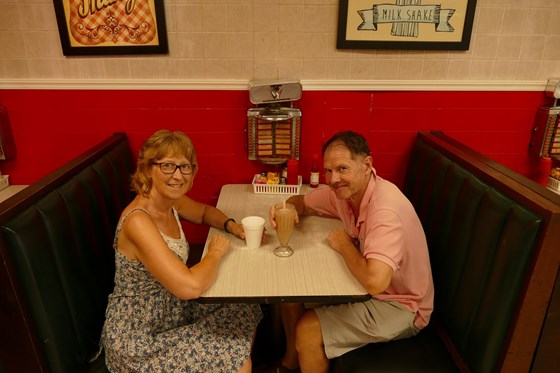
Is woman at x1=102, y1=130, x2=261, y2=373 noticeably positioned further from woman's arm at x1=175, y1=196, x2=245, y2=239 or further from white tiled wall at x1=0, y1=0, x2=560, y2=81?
white tiled wall at x1=0, y1=0, x2=560, y2=81

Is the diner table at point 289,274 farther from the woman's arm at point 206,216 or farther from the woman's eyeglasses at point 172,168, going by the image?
the woman's eyeglasses at point 172,168

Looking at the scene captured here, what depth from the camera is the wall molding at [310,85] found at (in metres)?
2.63

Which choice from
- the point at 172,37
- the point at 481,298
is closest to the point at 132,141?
the point at 172,37

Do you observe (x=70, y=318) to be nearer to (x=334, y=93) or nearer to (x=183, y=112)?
(x=183, y=112)

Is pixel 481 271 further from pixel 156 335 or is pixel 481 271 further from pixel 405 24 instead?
pixel 405 24

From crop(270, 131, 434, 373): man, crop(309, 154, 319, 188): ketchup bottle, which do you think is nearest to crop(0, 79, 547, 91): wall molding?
crop(309, 154, 319, 188): ketchup bottle

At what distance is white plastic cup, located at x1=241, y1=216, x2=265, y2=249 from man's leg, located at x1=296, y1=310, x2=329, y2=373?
411 mm

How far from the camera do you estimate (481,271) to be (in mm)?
1671

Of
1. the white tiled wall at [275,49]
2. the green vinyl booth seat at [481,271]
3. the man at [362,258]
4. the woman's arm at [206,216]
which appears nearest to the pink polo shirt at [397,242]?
the man at [362,258]

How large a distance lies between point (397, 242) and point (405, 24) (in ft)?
5.11

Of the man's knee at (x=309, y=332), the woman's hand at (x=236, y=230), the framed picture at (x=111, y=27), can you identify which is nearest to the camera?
the man's knee at (x=309, y=332)

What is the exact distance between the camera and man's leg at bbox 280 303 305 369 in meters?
2.12

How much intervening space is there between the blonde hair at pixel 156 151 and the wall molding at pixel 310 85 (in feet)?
3.21

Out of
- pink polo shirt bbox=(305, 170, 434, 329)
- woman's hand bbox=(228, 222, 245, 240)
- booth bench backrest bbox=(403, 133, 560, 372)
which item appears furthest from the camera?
woman's hand bbox=(228, 222, 245, 240)
